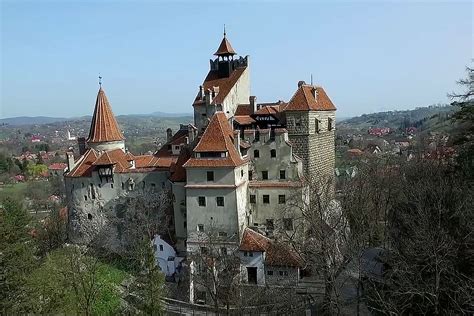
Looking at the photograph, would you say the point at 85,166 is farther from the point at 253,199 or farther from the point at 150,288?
the point at 150,288

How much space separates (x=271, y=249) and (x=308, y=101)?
48.4 ft

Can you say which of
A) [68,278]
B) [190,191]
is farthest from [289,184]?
[68,278]

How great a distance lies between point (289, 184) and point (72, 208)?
2339 centimetres

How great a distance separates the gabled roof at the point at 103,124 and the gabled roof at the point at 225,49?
1372cm

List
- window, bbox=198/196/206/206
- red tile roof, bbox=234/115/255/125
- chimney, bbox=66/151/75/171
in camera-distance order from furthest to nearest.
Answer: chimney, bbox=66/151/75/171 < red tile roof, bbox=234/115/255/125 < window, bbox=198/196/206/206

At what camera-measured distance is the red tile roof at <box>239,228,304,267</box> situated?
39.1 meters

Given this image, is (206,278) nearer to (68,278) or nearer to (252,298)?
(252,298)

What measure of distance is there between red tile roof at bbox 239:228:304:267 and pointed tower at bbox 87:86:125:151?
62.6 feet

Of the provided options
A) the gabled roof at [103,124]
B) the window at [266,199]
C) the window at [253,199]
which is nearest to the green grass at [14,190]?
the gabled roof at [103,124]

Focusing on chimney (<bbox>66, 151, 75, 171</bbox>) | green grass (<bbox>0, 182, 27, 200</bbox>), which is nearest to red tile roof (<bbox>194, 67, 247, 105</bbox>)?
chimney (<bbox>66, 151, 75, 171</bbox>)

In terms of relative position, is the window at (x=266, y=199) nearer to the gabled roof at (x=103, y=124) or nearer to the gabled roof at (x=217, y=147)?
the gabled roof at (x=217, y=147)

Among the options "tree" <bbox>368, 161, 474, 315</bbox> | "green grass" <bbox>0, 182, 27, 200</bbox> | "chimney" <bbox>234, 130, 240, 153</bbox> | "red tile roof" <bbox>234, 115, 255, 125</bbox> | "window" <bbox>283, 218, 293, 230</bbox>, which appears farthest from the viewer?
"green grass" <bbox>0, 182, 27, 200</bbox>

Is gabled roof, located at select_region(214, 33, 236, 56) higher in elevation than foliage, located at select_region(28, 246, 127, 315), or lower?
higher

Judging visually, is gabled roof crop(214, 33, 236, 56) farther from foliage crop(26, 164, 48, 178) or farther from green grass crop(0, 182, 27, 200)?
foliage crop(26, 164, 48, 178)
